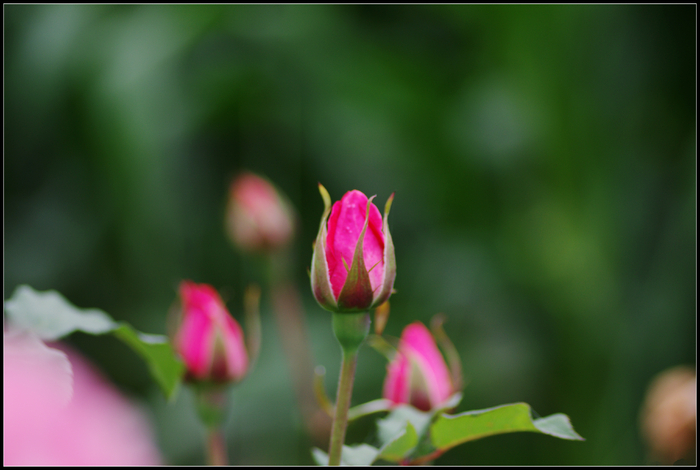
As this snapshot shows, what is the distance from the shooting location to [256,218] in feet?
2.21

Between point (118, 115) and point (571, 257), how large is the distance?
0.71 metres

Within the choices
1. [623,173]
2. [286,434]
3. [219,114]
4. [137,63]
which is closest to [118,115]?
[137,63]

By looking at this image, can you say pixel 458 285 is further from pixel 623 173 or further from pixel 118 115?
pixel 118 115

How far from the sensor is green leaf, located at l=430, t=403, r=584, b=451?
22 centimetres

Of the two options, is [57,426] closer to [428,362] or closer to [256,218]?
[428,362]

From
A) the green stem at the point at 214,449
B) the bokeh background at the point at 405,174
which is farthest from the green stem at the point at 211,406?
the bokeh background at the point at 405,174

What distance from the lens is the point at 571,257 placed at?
957 mm

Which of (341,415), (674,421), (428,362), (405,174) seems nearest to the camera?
(341,415)

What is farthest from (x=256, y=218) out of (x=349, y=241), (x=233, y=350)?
(x=349, y=241)

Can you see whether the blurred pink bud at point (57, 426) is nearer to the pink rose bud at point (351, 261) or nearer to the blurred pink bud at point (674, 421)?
the pink rose bud at point (351, 261)

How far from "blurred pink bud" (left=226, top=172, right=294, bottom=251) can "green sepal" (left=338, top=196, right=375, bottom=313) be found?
1.49 feet

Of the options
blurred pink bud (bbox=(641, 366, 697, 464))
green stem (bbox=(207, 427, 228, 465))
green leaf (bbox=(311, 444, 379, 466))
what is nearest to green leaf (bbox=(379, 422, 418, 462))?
green leaf (bbox=(311, 444, 379, 466))

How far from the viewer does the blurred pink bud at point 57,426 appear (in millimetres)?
87

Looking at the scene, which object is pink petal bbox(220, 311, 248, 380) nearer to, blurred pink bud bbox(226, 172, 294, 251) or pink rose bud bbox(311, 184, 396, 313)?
pink rose bud bbox(311, 184, 396, 313)
